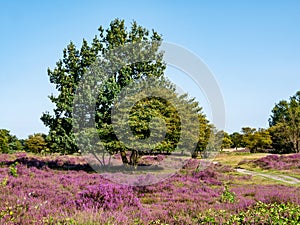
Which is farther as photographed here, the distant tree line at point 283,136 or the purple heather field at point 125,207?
the distant tree line at point 283,136

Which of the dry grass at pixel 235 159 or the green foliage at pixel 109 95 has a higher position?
the green foliage at pixel 109 95

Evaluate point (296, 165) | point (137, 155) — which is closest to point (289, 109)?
point (296, 165)

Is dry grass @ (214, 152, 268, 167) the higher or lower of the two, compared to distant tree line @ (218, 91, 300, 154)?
lower

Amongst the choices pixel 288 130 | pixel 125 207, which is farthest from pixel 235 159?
pixel 125 207

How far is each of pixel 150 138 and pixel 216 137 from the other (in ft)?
102

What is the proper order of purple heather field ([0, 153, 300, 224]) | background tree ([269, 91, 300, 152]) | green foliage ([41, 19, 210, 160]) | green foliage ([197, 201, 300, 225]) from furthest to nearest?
1. background tree ([269, 91, 300, 152])
2. green foliage ([41, 19, 210, 160])
3. purple heather field ([0, 153, 300, 224])
4. green foliage ([197, 201, 300, 225])

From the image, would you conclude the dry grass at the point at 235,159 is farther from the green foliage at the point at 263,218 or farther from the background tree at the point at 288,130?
the green foliage at the point at 263,218

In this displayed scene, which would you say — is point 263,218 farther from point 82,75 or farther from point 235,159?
point 235,159

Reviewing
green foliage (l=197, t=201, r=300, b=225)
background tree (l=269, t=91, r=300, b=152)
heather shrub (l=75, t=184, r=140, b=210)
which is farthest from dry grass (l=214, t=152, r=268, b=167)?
green foliage (l=197, t=201, r=300, b=225)

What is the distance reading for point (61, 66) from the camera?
68.4ft

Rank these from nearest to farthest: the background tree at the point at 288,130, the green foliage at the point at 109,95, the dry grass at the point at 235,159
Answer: the green foliage at the point at 109,95, the dry grass at the point at 235,159, the background tree at the point at 288,130

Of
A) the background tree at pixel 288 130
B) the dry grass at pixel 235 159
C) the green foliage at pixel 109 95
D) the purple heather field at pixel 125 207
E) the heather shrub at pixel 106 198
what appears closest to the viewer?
the purple heather field at pixel 125 207

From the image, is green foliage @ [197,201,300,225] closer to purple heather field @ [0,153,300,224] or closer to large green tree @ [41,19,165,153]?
purple heather field @ [0,153,300,224]

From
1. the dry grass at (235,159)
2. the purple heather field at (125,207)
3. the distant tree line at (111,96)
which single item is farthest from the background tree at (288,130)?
the purple heather field at (125,207)
